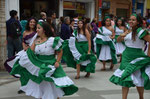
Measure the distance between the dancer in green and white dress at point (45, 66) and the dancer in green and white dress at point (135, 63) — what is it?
89cm

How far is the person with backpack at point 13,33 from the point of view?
712 cm

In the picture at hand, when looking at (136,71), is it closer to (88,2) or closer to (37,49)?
(37,49)

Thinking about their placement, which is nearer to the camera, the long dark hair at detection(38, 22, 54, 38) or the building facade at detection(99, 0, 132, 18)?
the long dark hair at detection(38, 22, 54, 38)

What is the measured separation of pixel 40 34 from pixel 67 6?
1219cm

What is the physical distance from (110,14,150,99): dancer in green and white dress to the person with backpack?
3966mm

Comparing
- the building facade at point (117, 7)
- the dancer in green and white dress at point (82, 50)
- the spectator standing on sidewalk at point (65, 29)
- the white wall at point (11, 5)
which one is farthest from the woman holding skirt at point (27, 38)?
the building facade at point (117, 7)

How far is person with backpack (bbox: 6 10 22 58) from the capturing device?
23.4ft

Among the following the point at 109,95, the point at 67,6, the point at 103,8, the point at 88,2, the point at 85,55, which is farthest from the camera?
the point at 103,8

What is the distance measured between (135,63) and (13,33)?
14.3 ft

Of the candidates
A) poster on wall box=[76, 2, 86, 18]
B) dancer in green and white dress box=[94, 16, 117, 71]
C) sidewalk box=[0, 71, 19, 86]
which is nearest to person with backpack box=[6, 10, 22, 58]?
sidewalk box=[0, 71, 19, 86]

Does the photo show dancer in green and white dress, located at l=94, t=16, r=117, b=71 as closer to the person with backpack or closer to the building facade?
the person with backpack

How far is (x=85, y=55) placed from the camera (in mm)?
6594

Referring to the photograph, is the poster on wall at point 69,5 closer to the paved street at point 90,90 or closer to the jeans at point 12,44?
the jeans at point 12,44

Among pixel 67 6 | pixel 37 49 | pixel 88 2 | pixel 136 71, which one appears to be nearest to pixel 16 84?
pixel 37 49
